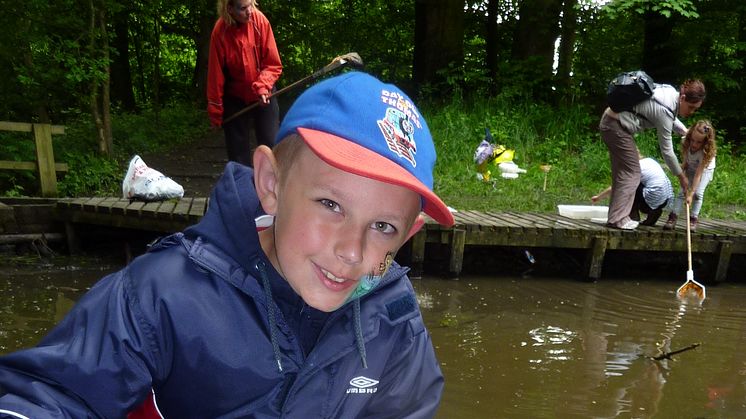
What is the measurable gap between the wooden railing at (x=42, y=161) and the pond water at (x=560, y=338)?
1.78 metres

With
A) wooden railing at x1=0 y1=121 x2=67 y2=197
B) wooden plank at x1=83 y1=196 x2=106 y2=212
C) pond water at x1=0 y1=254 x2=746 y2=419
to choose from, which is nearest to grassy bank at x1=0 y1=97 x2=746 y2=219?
wooden railing at x1=0 y1=121 x2=67 y2=197

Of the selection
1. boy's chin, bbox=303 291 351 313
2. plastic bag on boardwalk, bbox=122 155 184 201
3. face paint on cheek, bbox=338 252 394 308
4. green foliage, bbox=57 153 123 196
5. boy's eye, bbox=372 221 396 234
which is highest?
boy's eye, bbox=372 221 396 234

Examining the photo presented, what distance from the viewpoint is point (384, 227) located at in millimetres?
1439

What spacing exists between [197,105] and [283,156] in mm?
16374

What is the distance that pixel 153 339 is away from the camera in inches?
51.2

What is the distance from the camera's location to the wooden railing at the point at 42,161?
8383 mm

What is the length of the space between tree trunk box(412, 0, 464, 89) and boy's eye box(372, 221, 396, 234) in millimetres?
13545

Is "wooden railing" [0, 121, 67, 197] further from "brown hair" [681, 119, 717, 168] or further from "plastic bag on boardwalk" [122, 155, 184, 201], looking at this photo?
"brown hair" [681, 119, 717, 168]

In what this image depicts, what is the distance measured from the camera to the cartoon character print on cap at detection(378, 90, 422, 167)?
1.39 m

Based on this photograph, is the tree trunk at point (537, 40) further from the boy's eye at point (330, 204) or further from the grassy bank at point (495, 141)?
the boy's eye at point (330, 204)

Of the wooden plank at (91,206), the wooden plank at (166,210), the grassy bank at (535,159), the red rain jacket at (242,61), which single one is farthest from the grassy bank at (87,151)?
the grassy bank at (535,159)

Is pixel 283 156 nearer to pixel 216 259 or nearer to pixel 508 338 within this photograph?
pixel 216 259

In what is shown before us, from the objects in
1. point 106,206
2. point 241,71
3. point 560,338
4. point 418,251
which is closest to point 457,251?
point 418,251

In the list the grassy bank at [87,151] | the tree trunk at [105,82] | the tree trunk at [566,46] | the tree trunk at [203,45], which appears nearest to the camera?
the grassy bank at [87,151]
